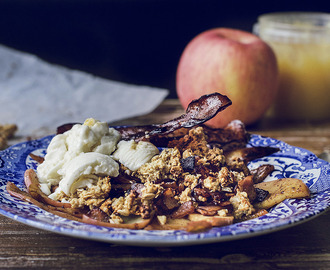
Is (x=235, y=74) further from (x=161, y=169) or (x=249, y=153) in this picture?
(x=161, y=169)

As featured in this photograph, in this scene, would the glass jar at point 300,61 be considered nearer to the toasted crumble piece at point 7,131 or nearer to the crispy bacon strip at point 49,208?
the toasted crumble piece at point 7,131

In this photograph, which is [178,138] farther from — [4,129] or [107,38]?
[107,38]

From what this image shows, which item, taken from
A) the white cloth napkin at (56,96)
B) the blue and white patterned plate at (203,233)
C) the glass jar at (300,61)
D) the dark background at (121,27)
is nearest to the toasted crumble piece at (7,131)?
the white cloth napkin at (56,96)

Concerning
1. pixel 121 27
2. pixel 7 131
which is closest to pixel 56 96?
pixel 121 27

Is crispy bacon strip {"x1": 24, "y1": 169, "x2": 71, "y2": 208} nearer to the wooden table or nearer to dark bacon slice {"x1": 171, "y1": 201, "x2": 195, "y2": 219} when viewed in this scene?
the wooden table

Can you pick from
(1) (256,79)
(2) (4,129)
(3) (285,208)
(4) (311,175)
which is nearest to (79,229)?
(3) (285,208)

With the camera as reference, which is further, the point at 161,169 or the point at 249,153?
the point at 249,153
